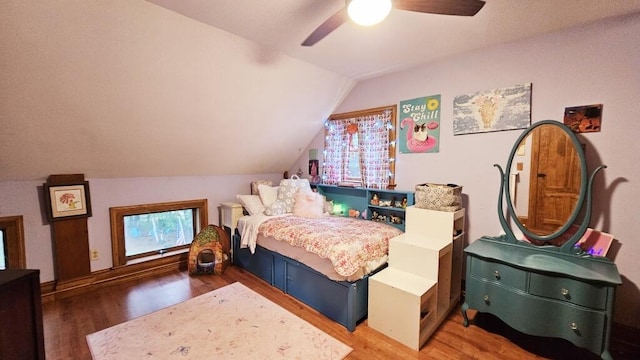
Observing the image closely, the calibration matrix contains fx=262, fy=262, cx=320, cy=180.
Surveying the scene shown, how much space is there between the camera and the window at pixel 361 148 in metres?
3.20

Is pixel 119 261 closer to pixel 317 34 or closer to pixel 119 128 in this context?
pixel 119 128

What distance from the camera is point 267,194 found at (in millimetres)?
3559

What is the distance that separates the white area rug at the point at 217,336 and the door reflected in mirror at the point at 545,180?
1843 mm

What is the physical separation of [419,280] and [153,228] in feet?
10.8

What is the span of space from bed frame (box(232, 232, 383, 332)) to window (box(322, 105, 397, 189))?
1.39 metres

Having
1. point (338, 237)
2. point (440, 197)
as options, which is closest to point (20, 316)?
point (338, 237)

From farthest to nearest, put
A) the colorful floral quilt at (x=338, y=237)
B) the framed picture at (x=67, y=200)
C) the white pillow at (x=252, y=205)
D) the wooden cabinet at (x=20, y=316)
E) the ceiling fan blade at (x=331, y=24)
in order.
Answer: the white pillow at (x=252, y=205), the framed picture at (x=67, y=200), the colorful floral quilt at (x=338, y=237), the ceiling fan blade at (x=331, y=24), the wooden cabinet at (x=20, y=316)

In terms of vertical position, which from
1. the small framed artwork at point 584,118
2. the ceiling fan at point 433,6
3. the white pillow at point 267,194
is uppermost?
the ceiling fan at point 433,6

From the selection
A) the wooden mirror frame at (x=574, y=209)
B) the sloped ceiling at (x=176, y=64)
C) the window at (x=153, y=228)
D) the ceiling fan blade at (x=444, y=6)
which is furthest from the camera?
the window at (x=153, y=228)

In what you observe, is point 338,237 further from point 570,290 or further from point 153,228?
point 153,228

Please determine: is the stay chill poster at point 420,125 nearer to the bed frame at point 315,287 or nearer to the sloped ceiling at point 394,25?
the sloped ceiling at point 394,25

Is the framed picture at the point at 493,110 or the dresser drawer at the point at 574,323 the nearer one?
the dresser drawer at the point at 574,323

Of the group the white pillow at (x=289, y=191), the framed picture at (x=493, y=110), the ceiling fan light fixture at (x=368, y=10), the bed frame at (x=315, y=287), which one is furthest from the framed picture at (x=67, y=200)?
the framed picture at (x=493, y=110)

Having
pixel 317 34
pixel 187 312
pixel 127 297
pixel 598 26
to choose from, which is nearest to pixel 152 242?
pixel 127 297
